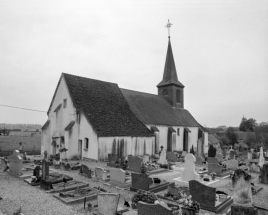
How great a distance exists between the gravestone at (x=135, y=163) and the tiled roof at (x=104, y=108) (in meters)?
4.00

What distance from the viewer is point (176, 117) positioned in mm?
33188

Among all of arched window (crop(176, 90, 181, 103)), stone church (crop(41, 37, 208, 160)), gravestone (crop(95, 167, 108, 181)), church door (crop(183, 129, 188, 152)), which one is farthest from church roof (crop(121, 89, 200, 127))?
gravestone (crop(95, 167, 108, 181))

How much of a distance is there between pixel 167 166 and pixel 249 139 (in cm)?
3869

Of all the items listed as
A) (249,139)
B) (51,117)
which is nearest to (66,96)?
(51,117)

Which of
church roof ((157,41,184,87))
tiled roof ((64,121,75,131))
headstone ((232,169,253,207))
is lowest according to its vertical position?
headstone ((232,169,253,207))

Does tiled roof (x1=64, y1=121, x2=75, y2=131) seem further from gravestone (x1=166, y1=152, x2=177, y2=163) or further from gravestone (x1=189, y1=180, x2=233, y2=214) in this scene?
gravestone (x1=189, y1=180, x2=233, y2=214)

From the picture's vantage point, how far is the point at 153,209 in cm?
662

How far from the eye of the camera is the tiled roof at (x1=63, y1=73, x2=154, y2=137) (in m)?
20.8

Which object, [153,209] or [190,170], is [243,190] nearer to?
[153,209]

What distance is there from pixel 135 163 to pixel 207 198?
834 centimetres

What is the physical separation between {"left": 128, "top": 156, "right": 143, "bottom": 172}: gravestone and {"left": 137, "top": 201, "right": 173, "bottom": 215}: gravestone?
942 cm

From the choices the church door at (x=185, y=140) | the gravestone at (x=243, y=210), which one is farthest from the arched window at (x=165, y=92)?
the gravestone at (x=243, y=210)

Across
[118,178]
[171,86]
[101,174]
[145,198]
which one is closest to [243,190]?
[145,198]

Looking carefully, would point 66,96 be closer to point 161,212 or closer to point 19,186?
point 19,186
